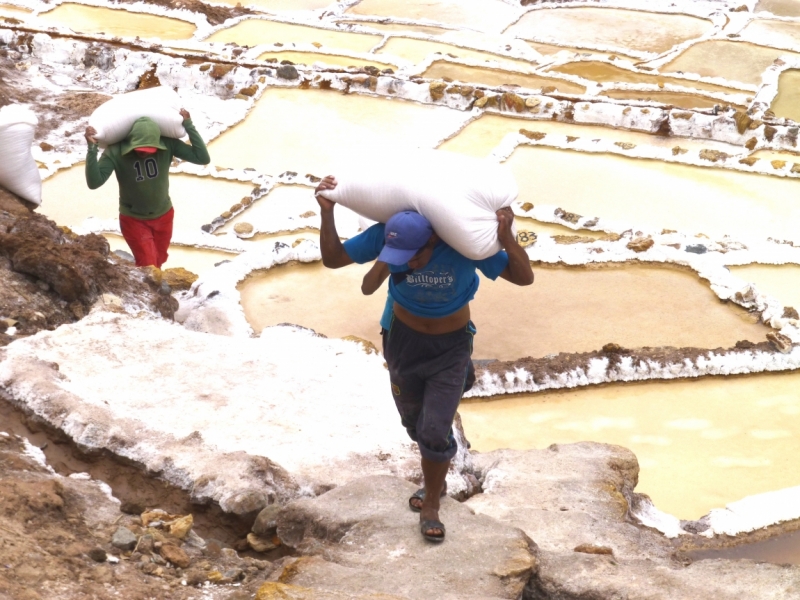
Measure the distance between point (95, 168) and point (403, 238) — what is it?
2753 millimetres

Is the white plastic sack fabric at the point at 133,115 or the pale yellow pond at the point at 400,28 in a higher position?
the white plastic sack fabric at the point at 133,115

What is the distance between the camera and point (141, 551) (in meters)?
2.97

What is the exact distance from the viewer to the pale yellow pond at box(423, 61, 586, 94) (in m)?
11.3

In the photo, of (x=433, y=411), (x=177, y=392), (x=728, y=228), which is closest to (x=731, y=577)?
(x=433, y=411)

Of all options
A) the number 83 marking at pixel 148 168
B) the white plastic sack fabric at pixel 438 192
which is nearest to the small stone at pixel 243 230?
the number 83 marking at pixel 148 168

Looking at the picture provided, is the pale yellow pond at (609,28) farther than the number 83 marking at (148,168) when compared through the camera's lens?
Yes

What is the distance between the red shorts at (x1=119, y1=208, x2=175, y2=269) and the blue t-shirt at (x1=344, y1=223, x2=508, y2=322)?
275 cm

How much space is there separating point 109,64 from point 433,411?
8760mm

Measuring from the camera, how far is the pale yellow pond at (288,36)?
1270 centimetres

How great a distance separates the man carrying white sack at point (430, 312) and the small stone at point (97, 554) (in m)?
1.02

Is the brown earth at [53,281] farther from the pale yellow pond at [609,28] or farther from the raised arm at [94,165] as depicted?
the pale yellow pond at [609,28]

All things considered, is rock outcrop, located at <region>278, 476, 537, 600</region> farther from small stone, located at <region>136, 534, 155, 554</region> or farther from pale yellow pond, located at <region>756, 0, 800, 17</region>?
pale yellow pond, located at <region>756, 0, 800, 17</region>

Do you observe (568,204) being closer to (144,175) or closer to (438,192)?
(144,175)

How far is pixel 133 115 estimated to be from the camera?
543 cm
